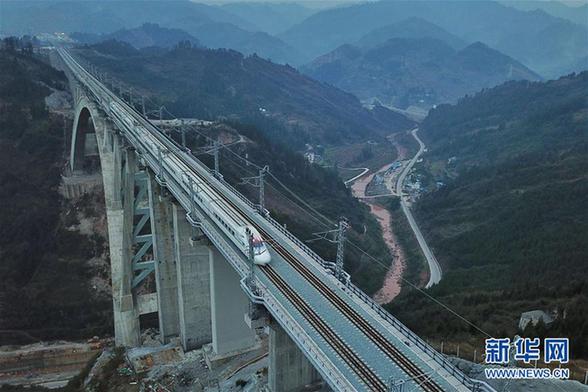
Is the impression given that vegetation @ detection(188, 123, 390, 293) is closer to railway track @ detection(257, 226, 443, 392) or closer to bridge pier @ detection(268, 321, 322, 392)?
railway track @ detection(257, 226, 443, 392)

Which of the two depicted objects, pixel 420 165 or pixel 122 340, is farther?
pixel 420 165

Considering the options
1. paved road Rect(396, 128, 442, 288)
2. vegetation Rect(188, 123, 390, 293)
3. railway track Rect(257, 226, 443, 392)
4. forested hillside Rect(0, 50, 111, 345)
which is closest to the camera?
railway track Rect(257, 226, 443, 392)

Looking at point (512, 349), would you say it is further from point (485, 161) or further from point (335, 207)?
point (485, 161)

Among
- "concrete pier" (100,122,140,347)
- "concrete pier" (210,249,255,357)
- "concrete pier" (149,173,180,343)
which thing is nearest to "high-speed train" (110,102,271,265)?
"concrete pier" (149,173,180,343)

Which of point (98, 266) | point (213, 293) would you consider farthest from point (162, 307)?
point (98, 266)

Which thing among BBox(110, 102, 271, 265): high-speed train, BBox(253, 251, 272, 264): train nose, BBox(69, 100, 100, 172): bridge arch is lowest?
BBox(253, 251, 272, 264): train nose

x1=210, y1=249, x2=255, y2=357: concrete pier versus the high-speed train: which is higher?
the high-speed train
